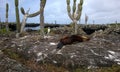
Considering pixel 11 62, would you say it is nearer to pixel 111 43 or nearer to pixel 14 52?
pixel 14 52

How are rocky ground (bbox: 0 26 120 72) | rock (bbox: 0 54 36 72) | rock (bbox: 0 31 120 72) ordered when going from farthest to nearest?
1. rock (bbox: 0 31 120 72)
2. rocky ground (bbox: 0 26 120 72)
3. rock (bbox: 0 54 36 72)

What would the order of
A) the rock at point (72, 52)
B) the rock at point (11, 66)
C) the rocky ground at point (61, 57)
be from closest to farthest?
the rock at point (11, 66), the rocky ground at point (61, 57), the rock at point (72, 52)

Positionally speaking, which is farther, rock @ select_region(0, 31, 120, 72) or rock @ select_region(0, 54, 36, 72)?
rock @ select_region(0, 31, 120, 72)

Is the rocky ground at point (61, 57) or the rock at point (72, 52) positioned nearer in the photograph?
the rocky ground at point (61, 57)

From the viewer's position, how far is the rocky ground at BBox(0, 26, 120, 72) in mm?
11570

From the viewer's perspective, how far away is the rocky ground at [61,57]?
456 inches

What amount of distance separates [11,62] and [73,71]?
2.37 metres

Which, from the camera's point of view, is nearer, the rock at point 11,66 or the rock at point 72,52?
the rock at point 11,66

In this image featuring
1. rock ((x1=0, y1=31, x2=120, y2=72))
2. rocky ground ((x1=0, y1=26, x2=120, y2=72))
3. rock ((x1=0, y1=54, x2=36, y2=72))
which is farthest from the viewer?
rock ((x1=0, y1=31, x2=120, y2=72))

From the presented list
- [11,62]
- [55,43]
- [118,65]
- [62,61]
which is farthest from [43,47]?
[118,65]

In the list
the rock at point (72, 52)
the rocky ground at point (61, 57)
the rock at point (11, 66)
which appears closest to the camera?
the rock at point (11, 66)

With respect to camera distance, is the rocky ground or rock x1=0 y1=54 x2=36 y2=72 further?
the rocky ground

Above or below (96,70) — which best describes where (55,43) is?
above

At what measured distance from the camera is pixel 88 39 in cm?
1420
